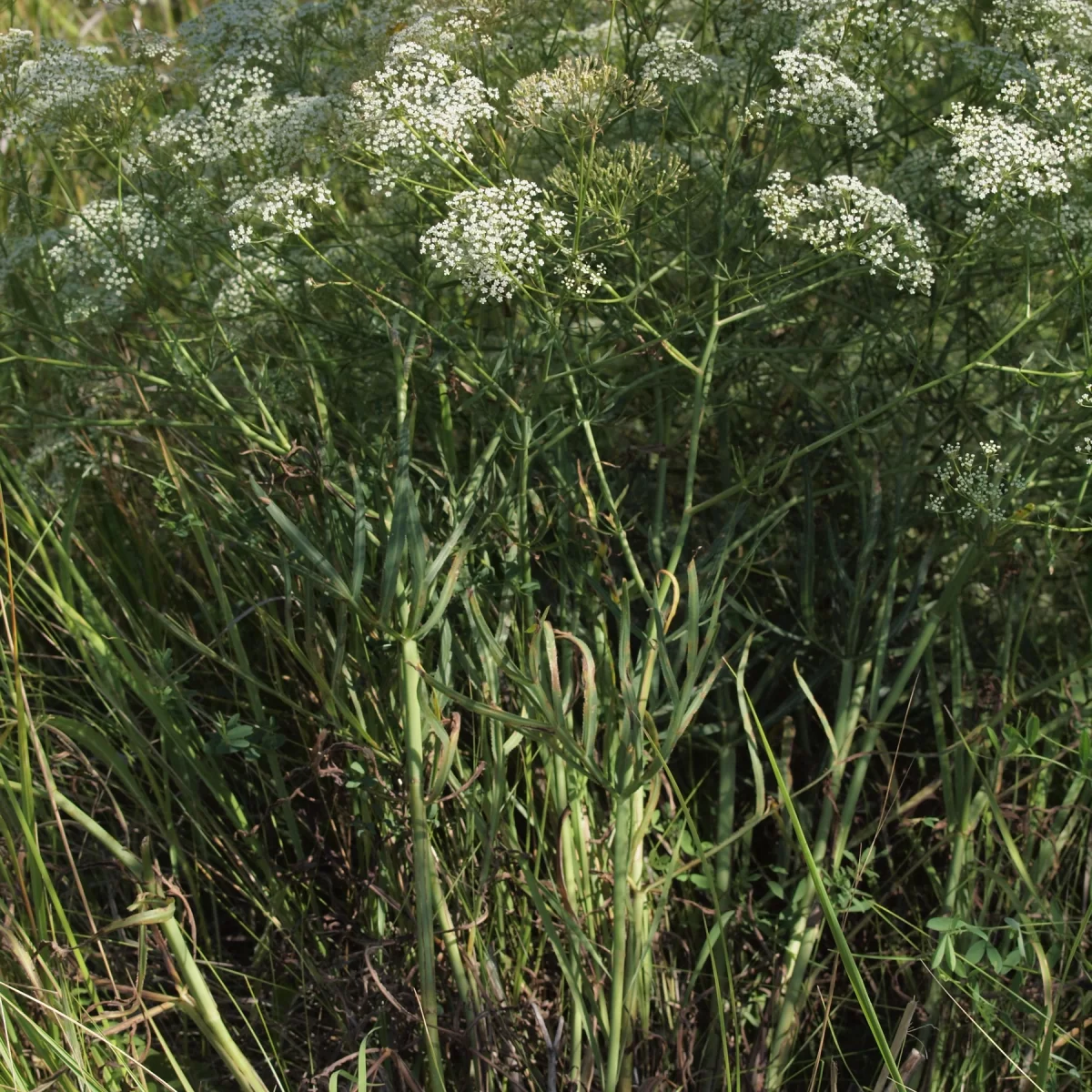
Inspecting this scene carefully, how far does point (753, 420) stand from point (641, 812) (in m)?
0.93

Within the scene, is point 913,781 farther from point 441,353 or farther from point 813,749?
point 441,353

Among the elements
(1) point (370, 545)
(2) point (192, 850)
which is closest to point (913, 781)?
(1) point (370, 545)

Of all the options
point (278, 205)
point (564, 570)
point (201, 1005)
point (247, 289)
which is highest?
point (278, 205)

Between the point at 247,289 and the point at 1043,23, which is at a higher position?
the point at 1043,23

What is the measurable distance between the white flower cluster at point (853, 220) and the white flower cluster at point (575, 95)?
251mm

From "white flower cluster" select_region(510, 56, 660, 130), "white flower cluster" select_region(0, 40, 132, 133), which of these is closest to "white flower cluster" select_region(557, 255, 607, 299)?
"white flower cluster" select_region(510, 56, 660, 130)

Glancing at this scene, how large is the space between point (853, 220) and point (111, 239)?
1.24m

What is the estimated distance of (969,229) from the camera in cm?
191

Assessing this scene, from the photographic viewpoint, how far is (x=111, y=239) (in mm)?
2086

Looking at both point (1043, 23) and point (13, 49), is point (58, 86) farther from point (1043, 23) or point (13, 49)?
point (1043, 23)

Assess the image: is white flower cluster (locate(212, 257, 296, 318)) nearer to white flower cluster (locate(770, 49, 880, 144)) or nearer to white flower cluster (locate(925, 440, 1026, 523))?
white flower cluster (locate(770, 49, 880, 144))

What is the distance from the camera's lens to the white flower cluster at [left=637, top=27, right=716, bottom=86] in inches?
73.0

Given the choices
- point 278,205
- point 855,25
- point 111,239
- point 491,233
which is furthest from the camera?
point 111,239


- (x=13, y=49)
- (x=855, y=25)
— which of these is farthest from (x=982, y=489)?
(x=13, y=49)
